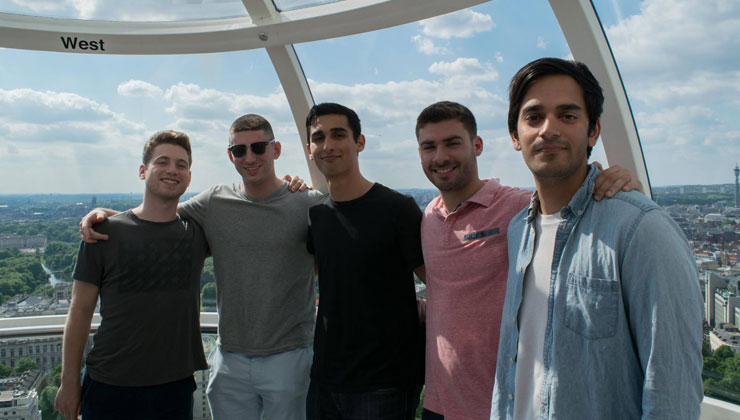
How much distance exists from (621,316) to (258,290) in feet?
6.72

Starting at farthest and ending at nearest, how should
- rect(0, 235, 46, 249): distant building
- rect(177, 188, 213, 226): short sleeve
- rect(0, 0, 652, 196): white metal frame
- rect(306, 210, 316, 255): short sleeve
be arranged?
rect(0, 235, 46, 249): distant building, rect(0, 0, 652, 196): white metal frame, rect(177, 188, 213, 226): short sleeve, rect(306, 210, 316, 255): short sleeve

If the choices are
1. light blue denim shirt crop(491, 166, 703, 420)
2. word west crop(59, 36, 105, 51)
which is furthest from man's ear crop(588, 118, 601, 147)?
word west crop(59, 36, 105, 51)

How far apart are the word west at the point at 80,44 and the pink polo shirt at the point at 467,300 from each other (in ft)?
12.2

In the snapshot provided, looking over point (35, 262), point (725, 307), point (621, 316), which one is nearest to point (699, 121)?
point (725, 307)

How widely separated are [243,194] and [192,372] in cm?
117

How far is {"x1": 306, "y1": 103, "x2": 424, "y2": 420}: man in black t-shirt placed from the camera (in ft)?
7.91

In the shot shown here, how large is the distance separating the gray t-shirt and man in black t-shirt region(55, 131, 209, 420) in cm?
22

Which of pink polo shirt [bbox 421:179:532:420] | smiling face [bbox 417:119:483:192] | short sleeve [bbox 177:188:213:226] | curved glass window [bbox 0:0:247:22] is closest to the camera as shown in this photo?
pink polo shirt [bbox 421:179:532:420]

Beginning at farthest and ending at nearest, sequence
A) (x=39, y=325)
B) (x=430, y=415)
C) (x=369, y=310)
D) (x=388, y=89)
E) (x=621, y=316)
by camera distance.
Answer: (x=388, y=89) → (x=39, y=325) → (x=369, y=310) → (x=430, y=415) → (x=621, y=316)

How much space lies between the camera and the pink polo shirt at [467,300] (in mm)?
2059

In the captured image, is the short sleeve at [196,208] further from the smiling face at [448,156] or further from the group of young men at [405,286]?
the smiling face at [448,156]

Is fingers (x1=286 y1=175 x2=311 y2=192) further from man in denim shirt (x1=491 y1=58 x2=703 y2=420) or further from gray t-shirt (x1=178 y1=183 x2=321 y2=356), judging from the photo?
man in denim shirt (x1=491 y1=58 x2=703 y2=420)

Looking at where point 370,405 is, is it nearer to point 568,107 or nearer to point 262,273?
point 262,273

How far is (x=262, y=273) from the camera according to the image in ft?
9.17
